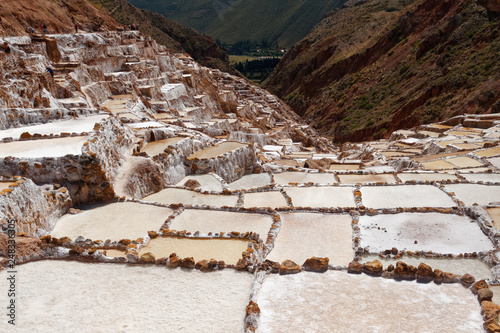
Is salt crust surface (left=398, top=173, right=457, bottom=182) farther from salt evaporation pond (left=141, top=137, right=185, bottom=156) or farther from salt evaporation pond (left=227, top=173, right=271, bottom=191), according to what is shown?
salt evaporation pond (left=141, top=137, right=185, bottom=156)

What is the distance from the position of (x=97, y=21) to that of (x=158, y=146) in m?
31.3

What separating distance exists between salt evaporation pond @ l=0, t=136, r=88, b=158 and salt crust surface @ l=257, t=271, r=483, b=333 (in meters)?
7.41

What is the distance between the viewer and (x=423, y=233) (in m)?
8.98

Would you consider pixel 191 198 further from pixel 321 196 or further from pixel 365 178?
pixel 365 178

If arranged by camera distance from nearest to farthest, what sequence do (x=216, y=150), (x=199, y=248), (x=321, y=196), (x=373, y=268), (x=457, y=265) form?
1. (x=373, y=268)
2. (x=457, y=265)
3. (x=199, y=248)
4. (x=321, y=196)
5. (x=216, y=150)

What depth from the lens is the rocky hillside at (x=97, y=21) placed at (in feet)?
90.6

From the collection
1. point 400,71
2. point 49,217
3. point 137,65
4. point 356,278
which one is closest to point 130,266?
point 49,217

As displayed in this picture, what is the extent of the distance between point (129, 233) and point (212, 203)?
3.22 m

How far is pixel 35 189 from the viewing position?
9383 mm

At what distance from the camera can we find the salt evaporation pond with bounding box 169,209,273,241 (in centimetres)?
947

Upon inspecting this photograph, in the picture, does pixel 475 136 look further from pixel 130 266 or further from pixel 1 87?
pixel 1 87

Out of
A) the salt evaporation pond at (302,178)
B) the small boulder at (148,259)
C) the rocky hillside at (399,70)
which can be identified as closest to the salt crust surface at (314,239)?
the small boulder at (148,259)

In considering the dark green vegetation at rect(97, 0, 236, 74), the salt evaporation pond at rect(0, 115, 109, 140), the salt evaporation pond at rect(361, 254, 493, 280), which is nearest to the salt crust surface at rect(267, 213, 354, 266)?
the salt evaporation pond at rect(361, 254, 493, 280)

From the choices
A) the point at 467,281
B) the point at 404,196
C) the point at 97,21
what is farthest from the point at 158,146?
the point at 97,21
